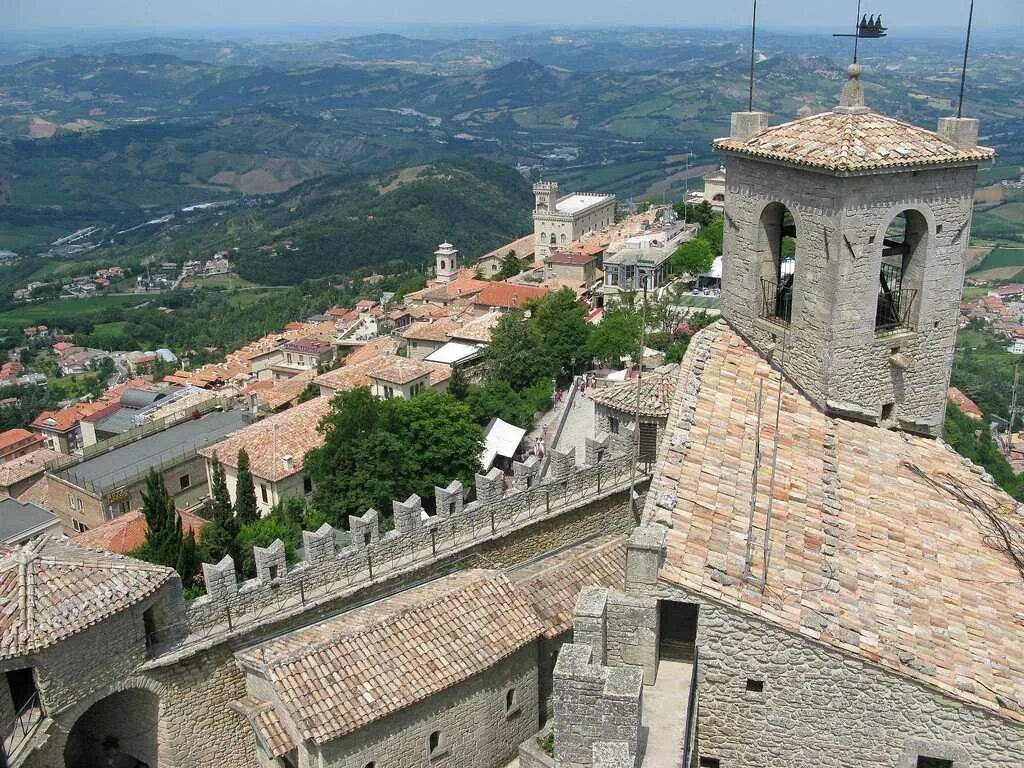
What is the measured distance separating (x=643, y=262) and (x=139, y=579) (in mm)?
48539

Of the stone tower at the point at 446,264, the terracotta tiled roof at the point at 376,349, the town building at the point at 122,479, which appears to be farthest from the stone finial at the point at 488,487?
the stone tower at the point at 446,264

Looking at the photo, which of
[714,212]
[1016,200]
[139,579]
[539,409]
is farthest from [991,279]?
[139,579]

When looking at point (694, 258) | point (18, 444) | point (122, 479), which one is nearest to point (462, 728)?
point (122, 479)

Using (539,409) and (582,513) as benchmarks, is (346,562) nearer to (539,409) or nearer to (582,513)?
(582,513)

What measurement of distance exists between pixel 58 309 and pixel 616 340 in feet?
522

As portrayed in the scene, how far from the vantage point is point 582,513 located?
21.6 metres

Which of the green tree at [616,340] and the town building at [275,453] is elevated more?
the green tree at [616,340]

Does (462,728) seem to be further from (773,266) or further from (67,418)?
(67,418)

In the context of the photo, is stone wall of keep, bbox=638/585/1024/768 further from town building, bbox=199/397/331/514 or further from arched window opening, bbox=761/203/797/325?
town building, bbox=199/397/331/514

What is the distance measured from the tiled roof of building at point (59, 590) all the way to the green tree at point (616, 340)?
29.0m

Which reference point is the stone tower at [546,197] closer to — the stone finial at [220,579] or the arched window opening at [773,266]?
the arched window opening at [773,266]

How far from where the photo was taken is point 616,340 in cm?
4250

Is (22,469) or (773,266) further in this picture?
(22,469)

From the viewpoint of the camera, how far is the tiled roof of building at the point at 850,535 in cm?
1098
